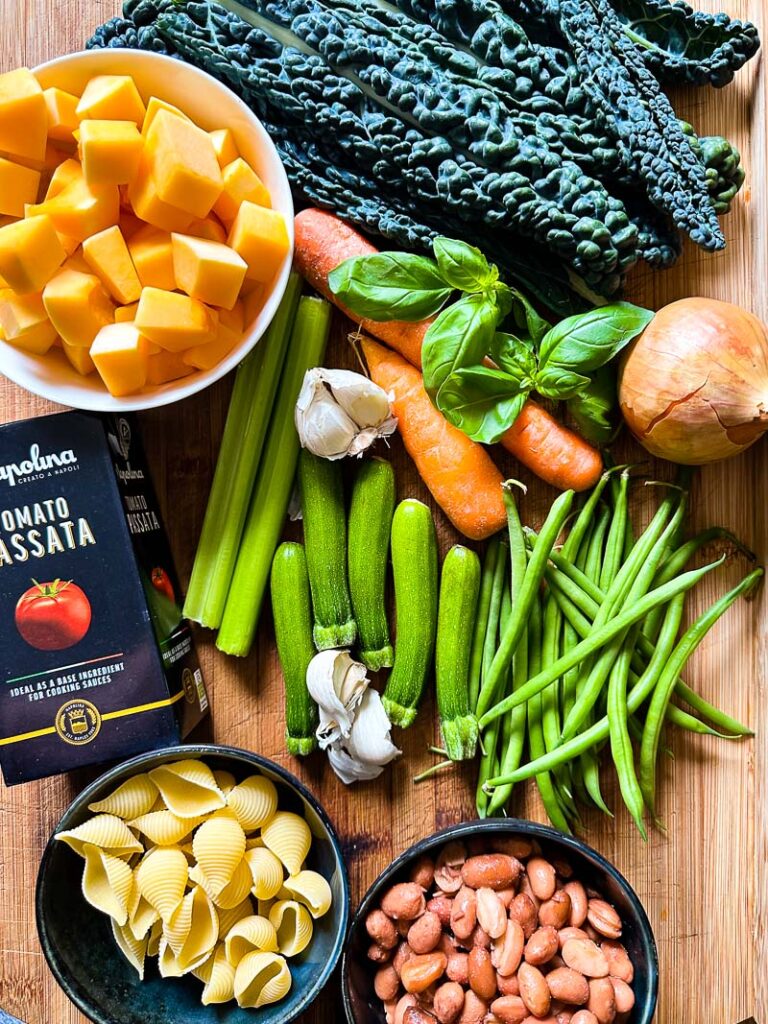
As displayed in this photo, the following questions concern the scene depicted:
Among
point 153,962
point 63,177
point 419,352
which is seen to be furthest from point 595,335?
point 153,962

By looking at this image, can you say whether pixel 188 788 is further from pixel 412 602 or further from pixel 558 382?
pixel 558 382

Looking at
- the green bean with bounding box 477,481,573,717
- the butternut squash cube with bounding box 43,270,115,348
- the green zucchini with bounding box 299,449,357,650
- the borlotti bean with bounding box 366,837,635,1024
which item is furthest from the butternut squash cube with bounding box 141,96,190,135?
the borlotti bean with bounding box 366,837,635,1024

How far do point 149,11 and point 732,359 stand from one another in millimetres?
1132

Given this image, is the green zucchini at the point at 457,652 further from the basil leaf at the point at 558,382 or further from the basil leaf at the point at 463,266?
the basil leaf at the point at 463,266

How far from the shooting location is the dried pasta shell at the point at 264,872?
57.4 inches

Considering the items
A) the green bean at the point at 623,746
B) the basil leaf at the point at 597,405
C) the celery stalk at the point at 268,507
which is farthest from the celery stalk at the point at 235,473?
the green bean at the point at 623,746

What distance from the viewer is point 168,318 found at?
1.33 meters

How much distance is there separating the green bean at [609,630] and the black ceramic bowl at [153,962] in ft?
1.35

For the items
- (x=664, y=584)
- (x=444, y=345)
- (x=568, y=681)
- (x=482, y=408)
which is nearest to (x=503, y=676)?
(x=568, y=681)

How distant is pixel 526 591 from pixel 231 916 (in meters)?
0.76

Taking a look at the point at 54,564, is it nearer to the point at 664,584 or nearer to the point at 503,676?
the point at 503,676

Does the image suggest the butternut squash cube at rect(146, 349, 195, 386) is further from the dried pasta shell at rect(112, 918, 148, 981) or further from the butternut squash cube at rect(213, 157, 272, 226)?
the dried pasta shell at rect(112, 918, 148, 981)

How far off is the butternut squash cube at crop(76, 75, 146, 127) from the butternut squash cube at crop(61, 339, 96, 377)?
35cm

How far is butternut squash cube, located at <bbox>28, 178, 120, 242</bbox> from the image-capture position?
133cm
